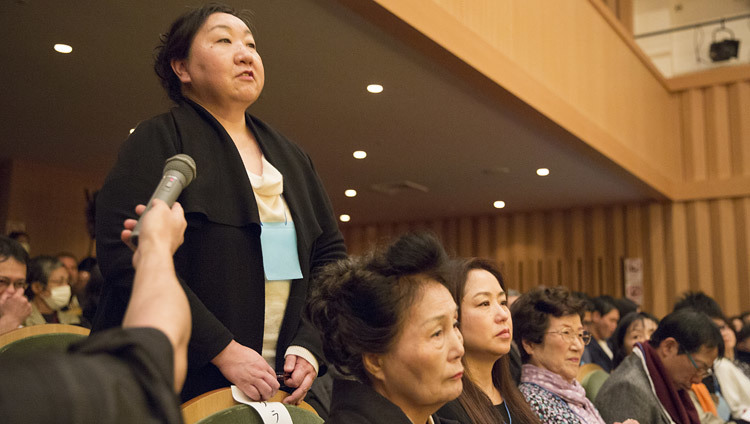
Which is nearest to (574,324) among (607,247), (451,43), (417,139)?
(451,43)

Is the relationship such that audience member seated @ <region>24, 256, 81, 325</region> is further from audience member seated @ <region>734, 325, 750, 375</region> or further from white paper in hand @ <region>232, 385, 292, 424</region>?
audience member seated @ <region>734, 325, 750, 375</region>

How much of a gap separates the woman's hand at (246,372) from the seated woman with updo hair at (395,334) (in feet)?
0.52

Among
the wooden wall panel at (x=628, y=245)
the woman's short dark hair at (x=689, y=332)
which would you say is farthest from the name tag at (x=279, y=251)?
the wooden wall panel at (x=628, y=245)

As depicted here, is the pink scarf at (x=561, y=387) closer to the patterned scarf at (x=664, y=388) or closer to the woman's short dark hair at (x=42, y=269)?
the patterned scarf at (x=664, y=388)

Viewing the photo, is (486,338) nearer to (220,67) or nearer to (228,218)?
(228,218)

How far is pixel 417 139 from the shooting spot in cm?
666

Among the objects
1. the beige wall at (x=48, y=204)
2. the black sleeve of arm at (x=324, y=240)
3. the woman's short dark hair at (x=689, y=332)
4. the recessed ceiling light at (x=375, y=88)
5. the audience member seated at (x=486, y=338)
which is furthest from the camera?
the beige wall at (x=48, y=204)

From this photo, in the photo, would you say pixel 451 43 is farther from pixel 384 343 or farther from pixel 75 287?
pixel 384 343

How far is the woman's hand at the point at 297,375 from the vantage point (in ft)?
4.75

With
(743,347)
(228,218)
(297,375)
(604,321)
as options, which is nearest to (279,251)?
(228,218)

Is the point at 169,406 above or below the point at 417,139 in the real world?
below

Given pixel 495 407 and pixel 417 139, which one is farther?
pixel 417 139

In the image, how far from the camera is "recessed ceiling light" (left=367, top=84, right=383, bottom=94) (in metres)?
5.22

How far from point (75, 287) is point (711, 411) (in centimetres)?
390
